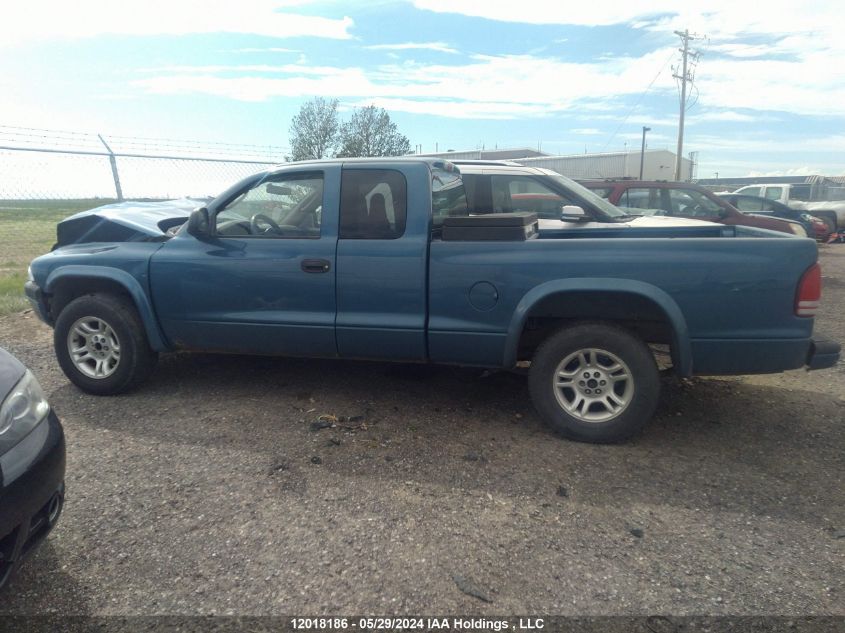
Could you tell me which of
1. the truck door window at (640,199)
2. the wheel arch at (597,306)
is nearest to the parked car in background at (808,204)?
the truck door window at (640,199)

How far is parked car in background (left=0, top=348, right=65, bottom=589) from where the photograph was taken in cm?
219

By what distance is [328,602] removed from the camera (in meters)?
2.46

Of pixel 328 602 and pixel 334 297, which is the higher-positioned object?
pixel 334 297

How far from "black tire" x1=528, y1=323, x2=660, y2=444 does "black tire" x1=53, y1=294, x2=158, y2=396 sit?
285 centimetres

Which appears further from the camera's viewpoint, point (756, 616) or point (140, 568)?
point (140, 568)

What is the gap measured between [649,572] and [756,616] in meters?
0.41

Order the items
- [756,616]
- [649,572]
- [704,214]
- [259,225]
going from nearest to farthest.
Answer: [756,616]
[649,572]
[259,225]
[704,214]

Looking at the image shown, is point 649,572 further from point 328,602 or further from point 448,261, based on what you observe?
point 448,261

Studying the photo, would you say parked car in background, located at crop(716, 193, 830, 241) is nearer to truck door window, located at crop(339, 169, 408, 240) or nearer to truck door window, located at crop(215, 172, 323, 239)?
truck door window, located at crop(339, 169, 408, 240)

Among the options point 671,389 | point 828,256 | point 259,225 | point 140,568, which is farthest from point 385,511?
point 828,256

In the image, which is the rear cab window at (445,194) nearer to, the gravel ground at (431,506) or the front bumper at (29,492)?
the gravel ground at (431,506)

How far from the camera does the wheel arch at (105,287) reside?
4.48m

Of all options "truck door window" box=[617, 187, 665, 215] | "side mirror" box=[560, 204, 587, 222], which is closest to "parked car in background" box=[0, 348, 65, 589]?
"side mirror" box=[560, 204, 587, 222]

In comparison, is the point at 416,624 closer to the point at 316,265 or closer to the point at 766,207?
the point at 316,265
